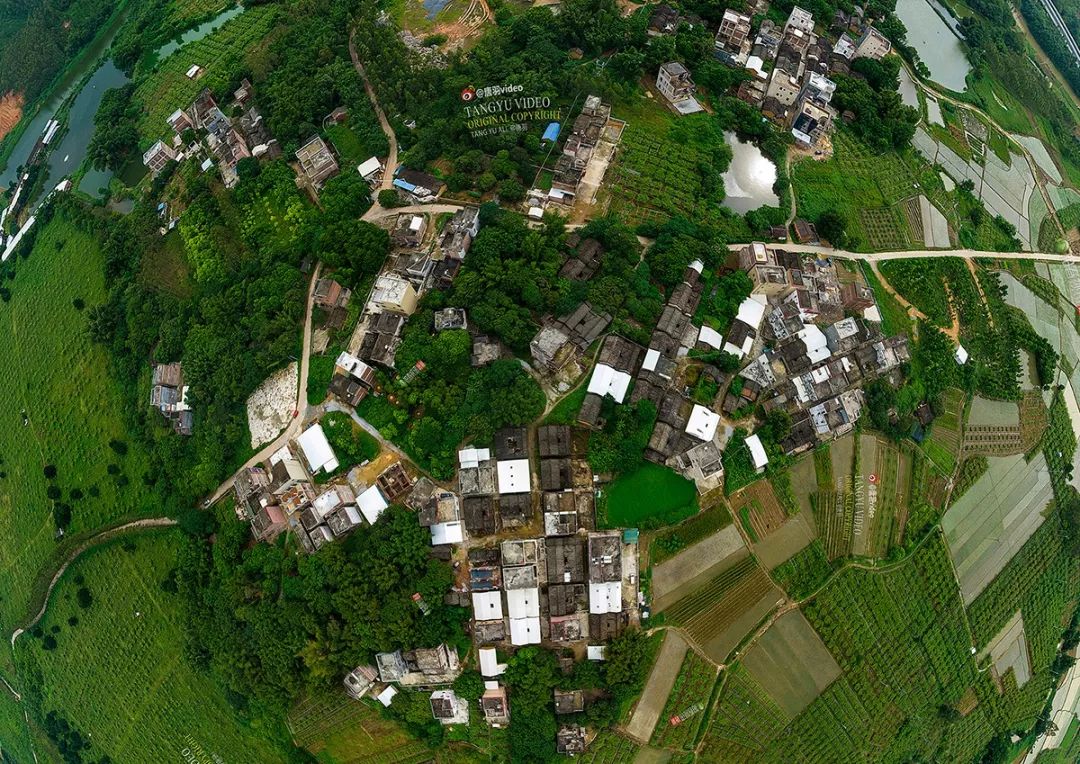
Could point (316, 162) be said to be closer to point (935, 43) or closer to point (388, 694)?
point (388, 694)

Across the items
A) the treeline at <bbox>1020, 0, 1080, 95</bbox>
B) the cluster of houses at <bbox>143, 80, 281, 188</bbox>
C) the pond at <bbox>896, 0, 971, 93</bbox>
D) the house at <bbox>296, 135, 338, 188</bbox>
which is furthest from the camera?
the treeline at <bbox>1020, 0, 1080, 95</bbox>

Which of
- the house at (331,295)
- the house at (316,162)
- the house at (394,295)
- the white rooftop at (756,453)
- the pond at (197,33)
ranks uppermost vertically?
the pond at (197,33)

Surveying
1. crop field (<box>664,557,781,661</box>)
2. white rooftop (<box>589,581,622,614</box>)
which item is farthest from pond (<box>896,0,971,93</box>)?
white rooftop (<box>589,581,622,614</box>)

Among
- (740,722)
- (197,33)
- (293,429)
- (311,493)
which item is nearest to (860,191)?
(740,722)

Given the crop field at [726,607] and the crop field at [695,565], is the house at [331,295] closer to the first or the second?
the crop field at [695,565]

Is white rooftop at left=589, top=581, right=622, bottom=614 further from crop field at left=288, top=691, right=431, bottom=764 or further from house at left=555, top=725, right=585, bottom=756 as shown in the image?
crop field at left=288, top=691, right=431, bottom=764

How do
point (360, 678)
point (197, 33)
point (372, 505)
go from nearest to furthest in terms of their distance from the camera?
point (360, 678) → point (372, 505) → point (197, 33)

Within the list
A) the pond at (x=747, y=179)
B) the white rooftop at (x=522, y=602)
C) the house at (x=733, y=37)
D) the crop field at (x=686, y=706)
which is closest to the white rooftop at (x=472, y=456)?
the white rooftop at (x=522, y=602)
